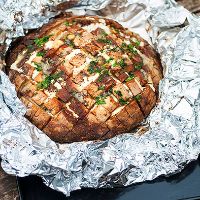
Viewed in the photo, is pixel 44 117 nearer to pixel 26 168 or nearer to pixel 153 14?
pixel 26 168

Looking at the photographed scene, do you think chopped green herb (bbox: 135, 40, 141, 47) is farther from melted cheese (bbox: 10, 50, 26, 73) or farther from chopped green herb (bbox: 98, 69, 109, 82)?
melted cheese (bbox: 10, 50, 26, 73)

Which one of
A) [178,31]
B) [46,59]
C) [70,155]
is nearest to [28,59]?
[46,59]

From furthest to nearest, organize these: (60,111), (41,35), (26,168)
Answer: (41,35)
(60,111)
(26,168)

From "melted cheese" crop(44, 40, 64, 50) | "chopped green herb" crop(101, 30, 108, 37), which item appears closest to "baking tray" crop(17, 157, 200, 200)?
"melted cheese" crop(44, 40, 64, 50)

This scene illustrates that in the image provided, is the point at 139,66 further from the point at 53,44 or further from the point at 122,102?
the point at 53,44

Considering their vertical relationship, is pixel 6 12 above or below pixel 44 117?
above

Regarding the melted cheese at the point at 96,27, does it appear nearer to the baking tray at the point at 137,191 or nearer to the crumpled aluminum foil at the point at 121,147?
the crumpled aluminum foil at the point at 121,147

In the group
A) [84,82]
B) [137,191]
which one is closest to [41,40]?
[84,82]

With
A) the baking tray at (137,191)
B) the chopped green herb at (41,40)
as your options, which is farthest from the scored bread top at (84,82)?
the baking tray at (137,191)
